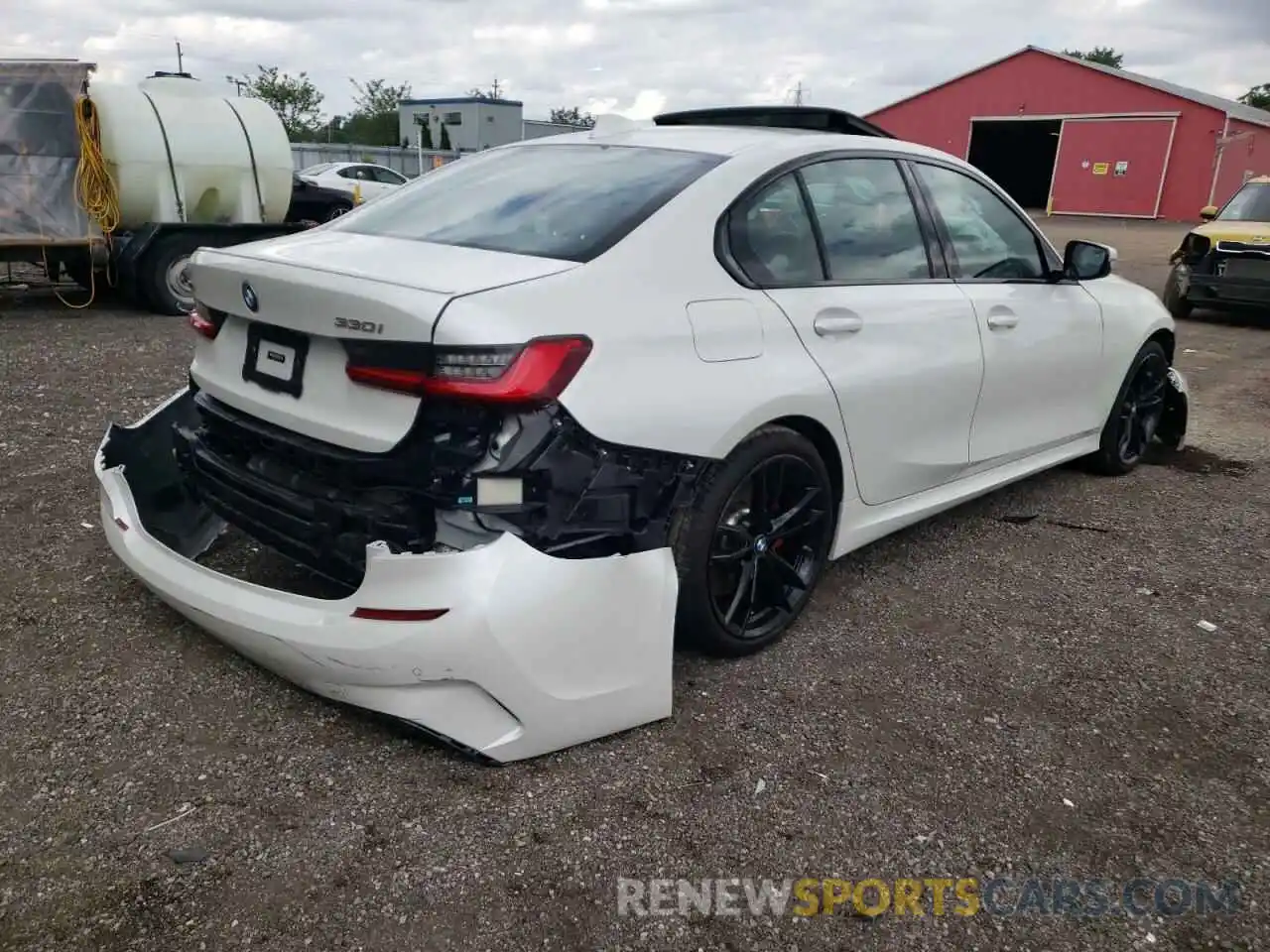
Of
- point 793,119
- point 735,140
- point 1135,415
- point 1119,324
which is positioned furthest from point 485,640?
point 1135,415

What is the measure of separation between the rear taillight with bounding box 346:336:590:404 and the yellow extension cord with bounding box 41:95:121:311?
26.5 ft

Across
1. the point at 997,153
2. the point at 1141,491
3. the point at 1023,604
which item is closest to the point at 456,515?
the point at 1023,604

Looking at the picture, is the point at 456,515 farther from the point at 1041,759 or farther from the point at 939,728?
the point at 1041,759

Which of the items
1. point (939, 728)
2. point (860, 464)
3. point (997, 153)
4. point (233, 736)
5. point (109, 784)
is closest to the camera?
point (109, 784)

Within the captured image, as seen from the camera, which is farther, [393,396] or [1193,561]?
[1193,561]

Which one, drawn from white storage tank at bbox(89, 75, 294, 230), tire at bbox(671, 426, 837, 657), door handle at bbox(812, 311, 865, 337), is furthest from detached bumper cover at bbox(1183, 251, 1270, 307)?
white storage tank at bbox(89, 75, 294, 230)

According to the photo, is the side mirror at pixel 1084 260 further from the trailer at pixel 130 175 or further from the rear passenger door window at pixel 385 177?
the rear passenger door window at pixel 385 177

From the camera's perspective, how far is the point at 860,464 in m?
3.41

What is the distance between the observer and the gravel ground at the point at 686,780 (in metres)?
2.13

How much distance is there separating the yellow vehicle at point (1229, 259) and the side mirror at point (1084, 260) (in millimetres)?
7662

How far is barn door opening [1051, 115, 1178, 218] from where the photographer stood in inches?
1179

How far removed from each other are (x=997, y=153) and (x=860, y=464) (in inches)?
1466

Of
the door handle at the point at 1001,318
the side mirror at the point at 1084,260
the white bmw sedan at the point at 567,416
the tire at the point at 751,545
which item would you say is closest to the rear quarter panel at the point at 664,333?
the white bmw sedan at the point at 567,416

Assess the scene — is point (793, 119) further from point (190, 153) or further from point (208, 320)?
point (190, 153)
